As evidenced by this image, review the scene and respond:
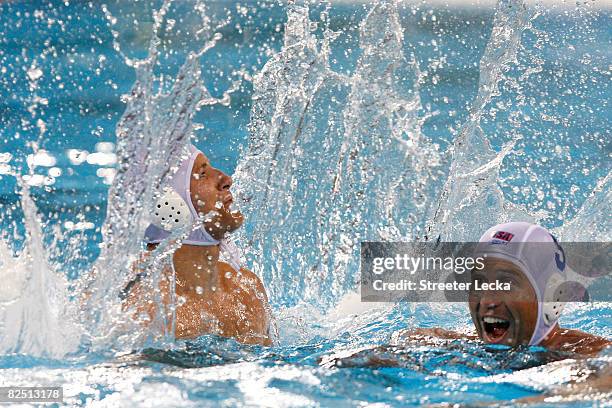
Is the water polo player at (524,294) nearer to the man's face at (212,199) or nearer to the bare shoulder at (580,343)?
the bare shoulder at (580,343)

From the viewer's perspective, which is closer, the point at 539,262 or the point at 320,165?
the point at 539,262

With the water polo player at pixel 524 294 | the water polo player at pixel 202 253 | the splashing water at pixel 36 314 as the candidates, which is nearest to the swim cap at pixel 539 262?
Answer: the water polo player at pixel 524 294

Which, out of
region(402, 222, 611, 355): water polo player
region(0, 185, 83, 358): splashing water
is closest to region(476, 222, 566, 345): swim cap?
region(402, 222, 611, 355): water polo player

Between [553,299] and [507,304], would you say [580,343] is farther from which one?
[507,304]

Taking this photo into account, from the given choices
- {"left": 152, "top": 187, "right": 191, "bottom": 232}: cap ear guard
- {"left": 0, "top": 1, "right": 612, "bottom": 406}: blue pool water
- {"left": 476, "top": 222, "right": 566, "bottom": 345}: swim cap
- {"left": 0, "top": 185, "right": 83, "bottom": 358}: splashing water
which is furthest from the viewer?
{"left": 152, "top": 187, "right": 191, "bottom": 232}: cap ear guard

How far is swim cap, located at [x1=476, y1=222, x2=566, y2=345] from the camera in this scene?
3.01 meters

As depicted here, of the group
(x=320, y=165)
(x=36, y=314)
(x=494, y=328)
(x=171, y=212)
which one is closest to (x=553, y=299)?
(x=494, y=328)

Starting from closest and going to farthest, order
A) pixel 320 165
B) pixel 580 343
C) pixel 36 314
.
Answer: pixel 36 314 < pixel 580 343 < pixel 320 165

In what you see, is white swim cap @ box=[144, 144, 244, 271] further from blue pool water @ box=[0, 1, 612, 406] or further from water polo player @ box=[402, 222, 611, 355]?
water polo player @ box=[402, 222, 611, 355]

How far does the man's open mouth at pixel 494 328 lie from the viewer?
3035 mm

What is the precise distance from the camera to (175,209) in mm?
3330

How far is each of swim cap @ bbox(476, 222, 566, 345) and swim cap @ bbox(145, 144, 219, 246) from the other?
1082 millimetres

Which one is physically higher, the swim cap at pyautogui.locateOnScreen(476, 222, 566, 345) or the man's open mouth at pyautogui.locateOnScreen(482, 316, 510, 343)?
the swim cap at pyautogui.locateOnScreen(476, 222, 566, 345)

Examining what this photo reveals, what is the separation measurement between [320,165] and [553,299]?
2.82 m
